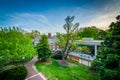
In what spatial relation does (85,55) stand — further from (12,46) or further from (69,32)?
(12,46)

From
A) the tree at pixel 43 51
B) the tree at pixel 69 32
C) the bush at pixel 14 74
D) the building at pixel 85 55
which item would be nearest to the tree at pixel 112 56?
the building at pixel 85 55

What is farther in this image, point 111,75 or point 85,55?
point 85,55

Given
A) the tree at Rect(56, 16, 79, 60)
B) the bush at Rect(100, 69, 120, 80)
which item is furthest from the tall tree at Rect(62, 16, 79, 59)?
Result: the bush at Rect(100, 69, 120, 80)

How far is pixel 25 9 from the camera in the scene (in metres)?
14.5

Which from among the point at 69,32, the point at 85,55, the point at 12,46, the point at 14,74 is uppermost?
the point at 69,32

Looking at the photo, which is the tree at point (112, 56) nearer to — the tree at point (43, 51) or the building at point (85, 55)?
the building at point (85, 55)

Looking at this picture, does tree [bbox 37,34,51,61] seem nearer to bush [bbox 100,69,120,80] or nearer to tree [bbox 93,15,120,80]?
tree [bbox 93,15,120,80]

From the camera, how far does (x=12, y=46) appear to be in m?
14.1

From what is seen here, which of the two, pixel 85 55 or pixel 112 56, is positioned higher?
pixel 112 56

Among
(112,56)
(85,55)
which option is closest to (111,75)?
(112,56)

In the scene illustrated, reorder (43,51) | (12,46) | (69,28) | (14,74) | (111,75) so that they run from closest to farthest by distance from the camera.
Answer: (111,75)
(14,74)
(12,46)
(69,28)
(43,51)

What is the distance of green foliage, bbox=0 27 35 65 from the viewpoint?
43.4 ft

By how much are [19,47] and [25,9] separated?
5.56m

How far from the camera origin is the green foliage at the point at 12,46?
521 inches
